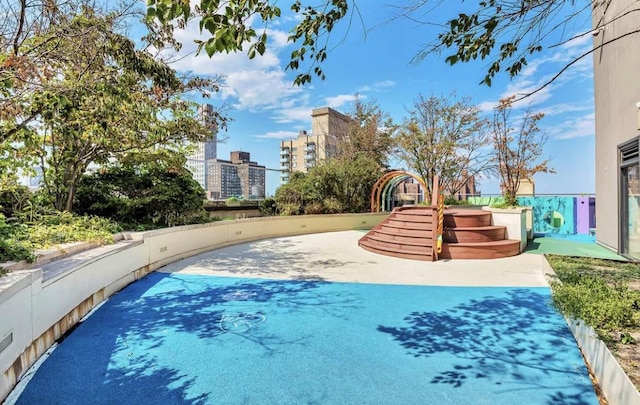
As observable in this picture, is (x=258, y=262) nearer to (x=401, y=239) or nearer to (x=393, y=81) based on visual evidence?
(x=401, y=239)

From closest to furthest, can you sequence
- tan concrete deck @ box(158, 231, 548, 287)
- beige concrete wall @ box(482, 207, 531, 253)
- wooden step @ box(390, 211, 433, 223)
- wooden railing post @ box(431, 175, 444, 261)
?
tan concrete deck @ box(158, 231, 548, 287) → wooden railing post @ box(431, 175, 444, 261) → beige concrete wall @ box(482, 207, 531, 253) → wooden step @ box(390, 211, 433, 223)

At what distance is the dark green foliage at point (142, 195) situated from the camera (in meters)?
7.28

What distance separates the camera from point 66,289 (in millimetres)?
3557

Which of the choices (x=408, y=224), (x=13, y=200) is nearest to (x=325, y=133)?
(x=408, y=224)

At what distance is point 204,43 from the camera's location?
1.77 meters

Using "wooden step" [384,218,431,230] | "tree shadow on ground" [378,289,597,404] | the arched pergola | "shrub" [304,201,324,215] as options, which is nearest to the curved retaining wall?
"tree shadow on ground" [378,289,597,404]

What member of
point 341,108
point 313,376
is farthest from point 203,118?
point 341,108

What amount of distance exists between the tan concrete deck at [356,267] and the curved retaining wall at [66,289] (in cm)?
48

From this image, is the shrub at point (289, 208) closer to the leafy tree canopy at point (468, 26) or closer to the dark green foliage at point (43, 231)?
the dark green foliage at point (43, 231)

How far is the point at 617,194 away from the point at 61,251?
10.5 meters

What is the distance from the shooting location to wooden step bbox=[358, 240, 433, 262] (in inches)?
296

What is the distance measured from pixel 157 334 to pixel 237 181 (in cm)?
1116

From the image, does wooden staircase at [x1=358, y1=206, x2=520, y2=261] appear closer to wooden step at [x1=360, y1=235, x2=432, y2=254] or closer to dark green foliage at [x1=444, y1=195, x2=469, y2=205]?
wooden step at [x1=360, y1=235, x2=432, y2=254]

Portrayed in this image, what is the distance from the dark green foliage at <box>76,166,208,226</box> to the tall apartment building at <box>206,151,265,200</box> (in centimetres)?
433
